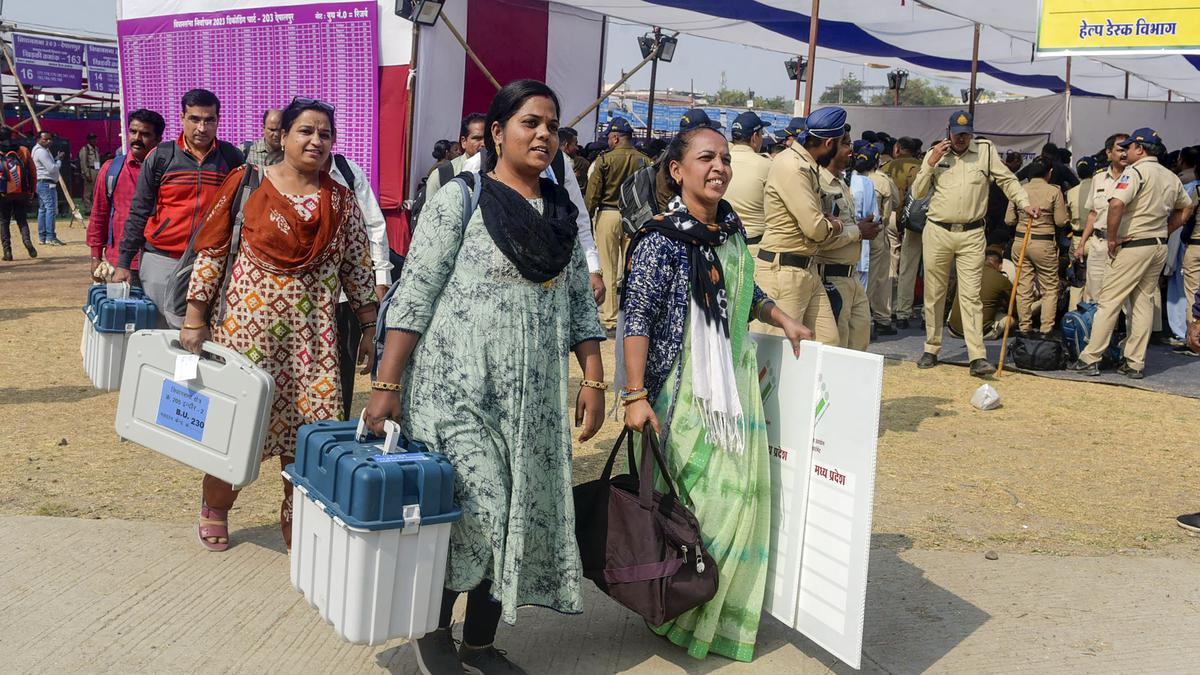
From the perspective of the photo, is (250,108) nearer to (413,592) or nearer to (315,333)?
(315,333)

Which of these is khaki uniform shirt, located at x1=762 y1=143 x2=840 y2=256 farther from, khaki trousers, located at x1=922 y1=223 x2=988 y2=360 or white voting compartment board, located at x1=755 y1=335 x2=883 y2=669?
khaki trousers, located at x1=922 y1=223 x2=988 y2=360

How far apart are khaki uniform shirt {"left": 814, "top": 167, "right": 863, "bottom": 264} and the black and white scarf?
249 cm

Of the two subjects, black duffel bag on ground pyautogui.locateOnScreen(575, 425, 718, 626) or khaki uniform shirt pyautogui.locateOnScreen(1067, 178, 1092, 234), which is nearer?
black duffel bag on ground pyautogui.locateOnScreen(575, 425, 718, 626)

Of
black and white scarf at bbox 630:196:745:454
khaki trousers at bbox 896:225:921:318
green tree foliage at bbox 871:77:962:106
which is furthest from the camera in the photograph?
green tree foliage at bbox 871:77:962:106

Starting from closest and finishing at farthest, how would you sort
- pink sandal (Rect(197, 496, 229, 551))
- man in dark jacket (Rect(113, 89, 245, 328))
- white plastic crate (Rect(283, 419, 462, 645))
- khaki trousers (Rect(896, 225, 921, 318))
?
white plastic crate (Rect(283, 419, 462, 645)) < pink sandal (Rect(197, 496, 229, 551)) < man in dark jacket (Rect(113, 89, 245, 328)) < khaki trousers (Rect(896, 225, 921, 318))

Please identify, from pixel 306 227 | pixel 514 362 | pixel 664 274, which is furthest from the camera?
pixel 306 227

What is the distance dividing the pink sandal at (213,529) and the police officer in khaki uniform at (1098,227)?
7567 mm

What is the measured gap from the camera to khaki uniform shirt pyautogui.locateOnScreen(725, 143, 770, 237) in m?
6.52

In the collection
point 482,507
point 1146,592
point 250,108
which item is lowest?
point 1146,592

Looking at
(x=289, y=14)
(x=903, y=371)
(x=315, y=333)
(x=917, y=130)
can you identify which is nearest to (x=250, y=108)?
(x=289, y=14)

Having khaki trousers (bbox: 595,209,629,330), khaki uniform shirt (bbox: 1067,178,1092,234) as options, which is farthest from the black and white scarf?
khaki uniform shirt (bbox: 1067,178,1092,234)

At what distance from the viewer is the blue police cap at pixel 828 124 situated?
582cm

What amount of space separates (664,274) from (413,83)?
7849 millimetres

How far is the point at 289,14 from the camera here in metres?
11.3
